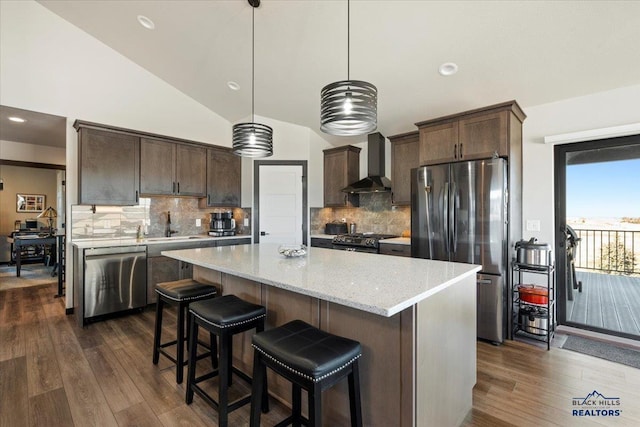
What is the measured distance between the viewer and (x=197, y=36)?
11.7 ft

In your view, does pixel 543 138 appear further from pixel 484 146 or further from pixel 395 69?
pixel 395 69

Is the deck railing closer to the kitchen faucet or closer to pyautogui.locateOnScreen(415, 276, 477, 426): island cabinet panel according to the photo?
pyautogui.locateOnScreen(415, 276, 477, 426): island cabinet panel

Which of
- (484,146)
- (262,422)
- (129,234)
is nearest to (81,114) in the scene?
(129,234)

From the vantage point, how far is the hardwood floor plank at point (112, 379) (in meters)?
2.08

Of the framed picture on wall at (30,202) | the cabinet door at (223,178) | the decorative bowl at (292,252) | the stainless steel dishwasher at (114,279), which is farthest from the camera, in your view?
the framed picture on wall at (30,202)

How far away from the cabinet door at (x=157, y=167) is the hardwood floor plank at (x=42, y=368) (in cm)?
208

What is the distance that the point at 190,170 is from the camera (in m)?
4.78

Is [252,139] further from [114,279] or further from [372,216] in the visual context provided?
[372,216]

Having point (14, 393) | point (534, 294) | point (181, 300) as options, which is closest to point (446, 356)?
point (181, 300)

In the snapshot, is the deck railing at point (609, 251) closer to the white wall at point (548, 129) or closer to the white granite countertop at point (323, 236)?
the white wall at point (548, 129)

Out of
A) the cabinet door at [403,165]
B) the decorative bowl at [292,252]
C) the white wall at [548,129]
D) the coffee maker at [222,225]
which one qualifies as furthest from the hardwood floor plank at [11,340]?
the white wall at [548,129]

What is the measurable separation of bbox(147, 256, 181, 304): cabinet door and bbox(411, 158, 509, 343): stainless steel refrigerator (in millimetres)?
3427

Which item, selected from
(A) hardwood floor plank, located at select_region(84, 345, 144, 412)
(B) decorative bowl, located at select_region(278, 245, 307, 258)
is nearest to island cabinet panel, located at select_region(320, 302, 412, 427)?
(B) decorative bowl, located at select_region(278, 245, 307, 258)

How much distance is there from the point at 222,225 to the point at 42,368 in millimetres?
2874
